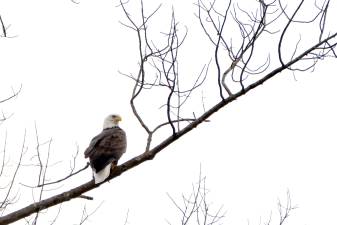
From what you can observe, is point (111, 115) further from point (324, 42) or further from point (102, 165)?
point (324, 42)

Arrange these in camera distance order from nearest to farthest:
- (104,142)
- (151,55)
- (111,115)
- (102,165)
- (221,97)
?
(221,97)
(151,55)
(102,165)
(104,142)
(111,115)

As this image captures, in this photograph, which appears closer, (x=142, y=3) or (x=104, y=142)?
(x=142, y=3)

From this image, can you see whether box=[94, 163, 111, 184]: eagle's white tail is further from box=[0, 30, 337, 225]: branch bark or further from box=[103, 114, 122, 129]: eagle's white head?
box=[103, 114, 122, 129]: eagle's white head

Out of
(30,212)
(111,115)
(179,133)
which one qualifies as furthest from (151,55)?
(111,115)

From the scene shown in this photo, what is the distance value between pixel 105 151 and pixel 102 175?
2.99 feet

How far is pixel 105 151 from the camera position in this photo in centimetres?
625

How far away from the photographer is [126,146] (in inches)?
264

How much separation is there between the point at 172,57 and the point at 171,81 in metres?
0.23

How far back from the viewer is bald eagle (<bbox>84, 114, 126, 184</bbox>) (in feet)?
18.4

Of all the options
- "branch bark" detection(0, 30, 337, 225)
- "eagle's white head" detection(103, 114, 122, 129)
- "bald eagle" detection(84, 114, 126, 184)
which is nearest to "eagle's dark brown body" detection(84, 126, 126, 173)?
"bald eagle" detection(84, 114, 126, 184)

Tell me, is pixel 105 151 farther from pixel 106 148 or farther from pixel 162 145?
pixel 162 145

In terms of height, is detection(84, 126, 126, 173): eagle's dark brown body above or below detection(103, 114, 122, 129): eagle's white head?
below

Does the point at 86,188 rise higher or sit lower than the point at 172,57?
lower

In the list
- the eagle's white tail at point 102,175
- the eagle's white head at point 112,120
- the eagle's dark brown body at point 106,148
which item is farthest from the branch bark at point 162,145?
the eagle's white head at point 112,120
